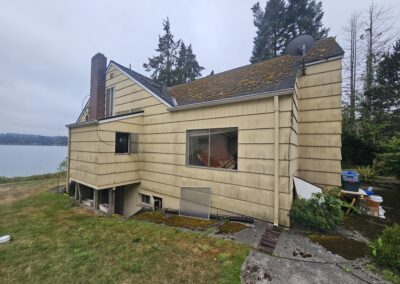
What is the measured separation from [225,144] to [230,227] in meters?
2.45

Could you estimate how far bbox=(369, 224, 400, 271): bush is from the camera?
9.62 ft

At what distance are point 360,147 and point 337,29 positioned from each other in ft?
42.0

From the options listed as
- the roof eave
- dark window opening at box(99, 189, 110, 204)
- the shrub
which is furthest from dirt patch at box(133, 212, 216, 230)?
the shrub

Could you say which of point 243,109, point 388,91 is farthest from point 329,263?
point 388,91

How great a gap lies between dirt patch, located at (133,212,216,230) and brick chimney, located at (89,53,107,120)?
6.12m

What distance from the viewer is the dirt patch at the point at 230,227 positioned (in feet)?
14.8

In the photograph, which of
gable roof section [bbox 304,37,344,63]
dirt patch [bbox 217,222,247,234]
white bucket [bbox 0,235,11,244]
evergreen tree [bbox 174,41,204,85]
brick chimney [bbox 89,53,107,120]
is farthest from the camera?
evergreen tree [bbox 174,41,204,85]

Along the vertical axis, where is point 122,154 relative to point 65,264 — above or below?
above

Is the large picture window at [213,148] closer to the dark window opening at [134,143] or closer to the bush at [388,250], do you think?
the dark window opening at [134,143]

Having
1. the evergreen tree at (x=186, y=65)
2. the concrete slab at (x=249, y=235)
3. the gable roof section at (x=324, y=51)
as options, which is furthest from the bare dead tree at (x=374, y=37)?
the evergreen tree at (x=186, y=65)

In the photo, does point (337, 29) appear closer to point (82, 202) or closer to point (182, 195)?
point (182, 195)

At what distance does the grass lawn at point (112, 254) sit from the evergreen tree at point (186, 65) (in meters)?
23.0

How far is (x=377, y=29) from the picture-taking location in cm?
1606

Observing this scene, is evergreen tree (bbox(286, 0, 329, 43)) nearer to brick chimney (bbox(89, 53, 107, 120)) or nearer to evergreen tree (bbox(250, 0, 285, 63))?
evergreen tree (bbox(250, 0, 285, 63))
